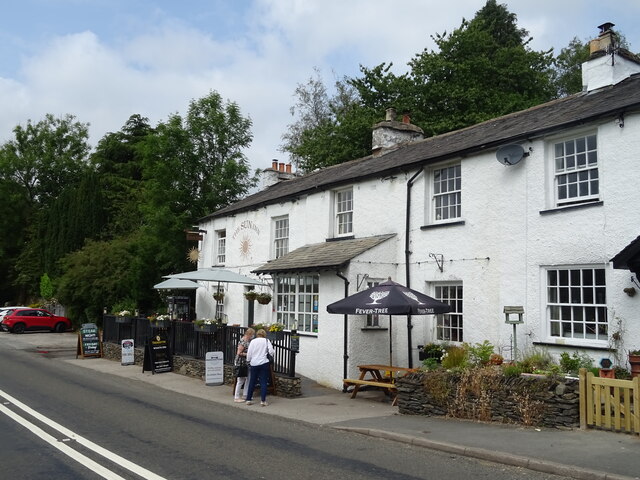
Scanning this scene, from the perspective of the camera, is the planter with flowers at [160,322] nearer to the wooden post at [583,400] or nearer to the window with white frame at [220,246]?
the window with white frame at [220,246]

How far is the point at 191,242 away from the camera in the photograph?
2941 centimetres

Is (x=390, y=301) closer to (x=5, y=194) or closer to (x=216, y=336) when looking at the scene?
(x=216, y=336)

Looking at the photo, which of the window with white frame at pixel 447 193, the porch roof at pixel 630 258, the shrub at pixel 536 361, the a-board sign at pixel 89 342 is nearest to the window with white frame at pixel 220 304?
the a-board sign at pixel 89 342

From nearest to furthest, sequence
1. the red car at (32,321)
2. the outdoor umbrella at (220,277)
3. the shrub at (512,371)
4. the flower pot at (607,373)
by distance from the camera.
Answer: the flower pot at (607,373) < the shrub at (512,371) < the outdoor umbrella at (220,277) < the red car at (32,321)

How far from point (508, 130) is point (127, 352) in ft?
47.4

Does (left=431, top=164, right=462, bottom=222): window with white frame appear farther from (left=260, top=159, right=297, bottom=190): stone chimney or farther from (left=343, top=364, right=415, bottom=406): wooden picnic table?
(left=260, top=159, right=297, bottom=190): stone chimney

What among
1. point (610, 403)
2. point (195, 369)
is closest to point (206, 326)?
point (195, 369)

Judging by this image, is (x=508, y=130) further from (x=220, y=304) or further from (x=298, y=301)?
(x=220, y=304)

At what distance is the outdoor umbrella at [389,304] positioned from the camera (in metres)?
12.0

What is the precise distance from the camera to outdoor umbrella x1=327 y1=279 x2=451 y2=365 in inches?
473

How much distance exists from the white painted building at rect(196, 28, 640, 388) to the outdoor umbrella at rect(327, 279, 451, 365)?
1.60 metres

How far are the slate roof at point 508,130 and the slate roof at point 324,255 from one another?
72.6 inches

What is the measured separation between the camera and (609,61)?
13.7 m

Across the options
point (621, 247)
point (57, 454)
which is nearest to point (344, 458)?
point (57, 454)
